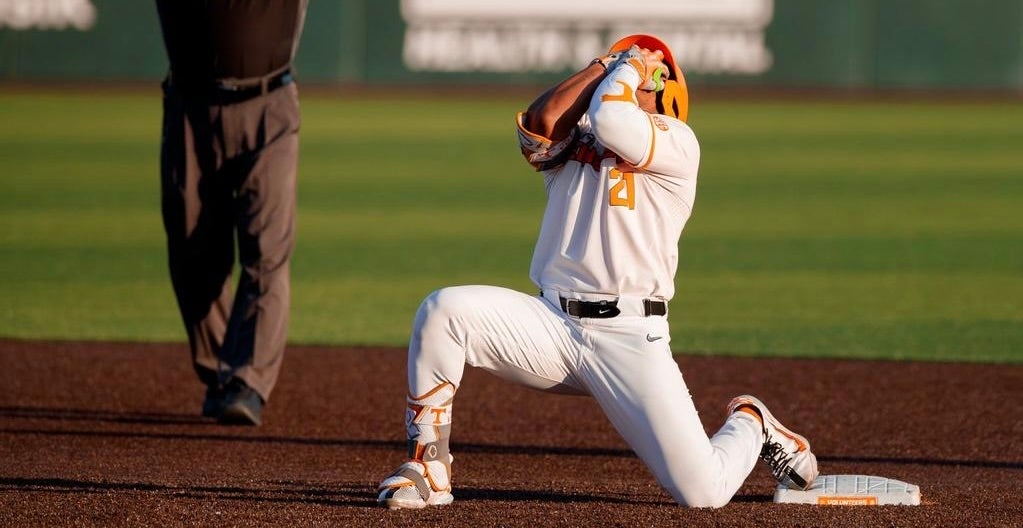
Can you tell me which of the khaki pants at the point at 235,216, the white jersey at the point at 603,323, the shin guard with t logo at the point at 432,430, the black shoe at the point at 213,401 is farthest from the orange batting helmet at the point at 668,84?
the black shoe at the point at 213,401

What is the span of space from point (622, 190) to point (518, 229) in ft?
28.4

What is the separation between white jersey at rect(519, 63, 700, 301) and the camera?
4621 mm

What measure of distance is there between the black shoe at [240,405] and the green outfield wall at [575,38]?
64.6ft

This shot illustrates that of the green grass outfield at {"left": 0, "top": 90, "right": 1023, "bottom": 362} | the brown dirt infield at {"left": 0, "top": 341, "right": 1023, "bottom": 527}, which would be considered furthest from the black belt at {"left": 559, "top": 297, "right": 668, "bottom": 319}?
the green grass outfield at {"left": 0, "top": 90, "right": 1023, "bottom": 362}

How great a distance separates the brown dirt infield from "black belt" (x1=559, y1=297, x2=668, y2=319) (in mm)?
604

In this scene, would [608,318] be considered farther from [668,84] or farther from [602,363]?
[668,84]

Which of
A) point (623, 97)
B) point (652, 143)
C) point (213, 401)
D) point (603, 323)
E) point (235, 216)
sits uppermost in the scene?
point (623, 97)

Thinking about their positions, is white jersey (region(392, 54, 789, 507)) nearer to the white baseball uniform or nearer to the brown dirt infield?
the white baseball uniform

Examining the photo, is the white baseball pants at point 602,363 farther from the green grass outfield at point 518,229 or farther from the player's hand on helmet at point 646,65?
the green grass outfield at point 518,229

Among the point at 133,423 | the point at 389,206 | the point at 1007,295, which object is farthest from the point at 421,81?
the point at 133,423

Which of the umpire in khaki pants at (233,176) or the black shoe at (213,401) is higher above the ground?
the umpire in khaki pants at (233,176)

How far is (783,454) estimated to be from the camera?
4.90 m

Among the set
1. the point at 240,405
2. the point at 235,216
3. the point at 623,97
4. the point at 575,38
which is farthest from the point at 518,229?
the point at 575,38

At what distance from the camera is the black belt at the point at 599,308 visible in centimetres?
466
